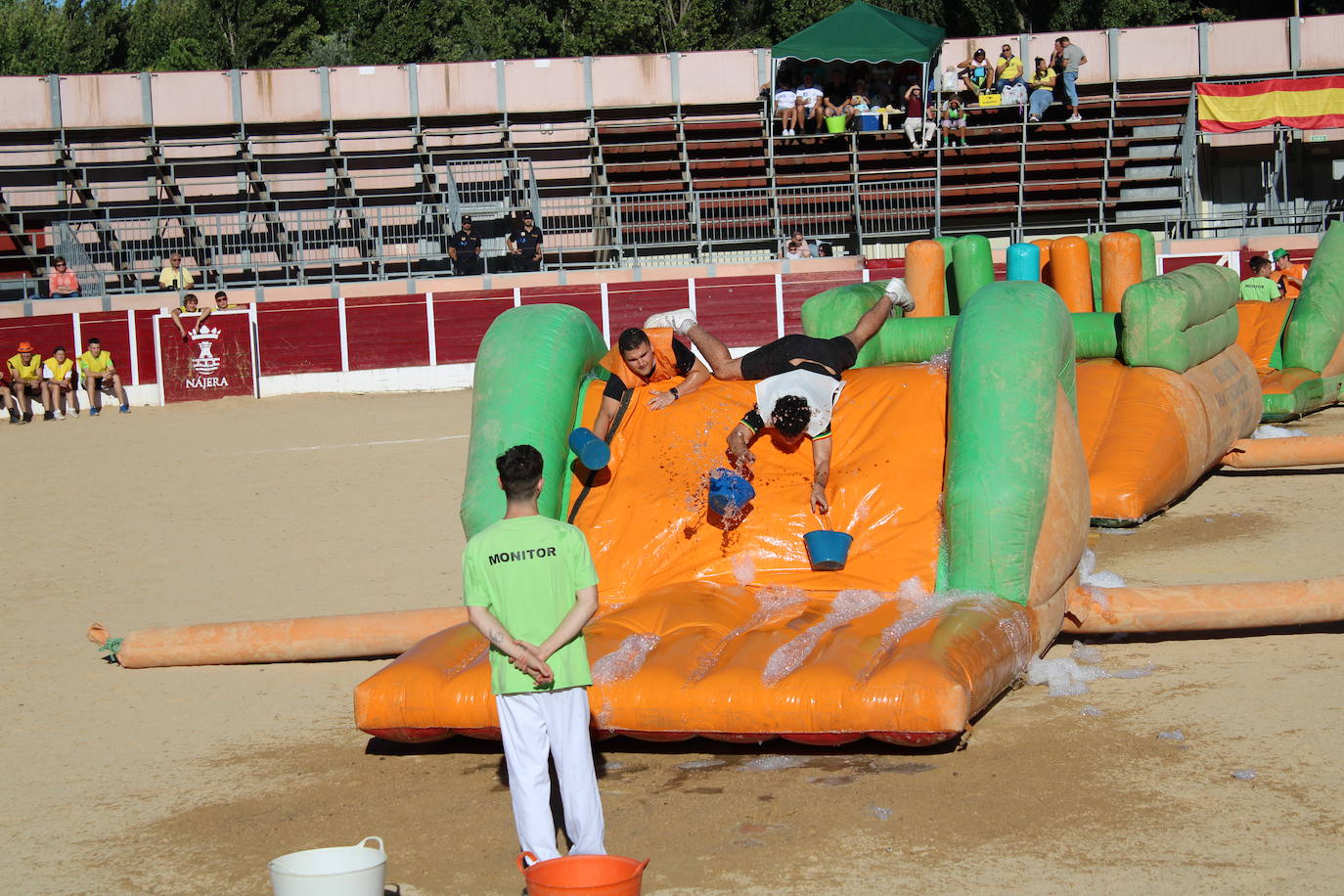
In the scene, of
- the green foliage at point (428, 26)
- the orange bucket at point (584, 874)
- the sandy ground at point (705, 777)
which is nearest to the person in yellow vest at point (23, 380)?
the sandy ground at point (705, 777)

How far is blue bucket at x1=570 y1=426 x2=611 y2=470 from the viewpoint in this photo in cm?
765

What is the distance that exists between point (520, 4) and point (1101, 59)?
21.2 metres

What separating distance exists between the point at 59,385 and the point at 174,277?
9.84 feet

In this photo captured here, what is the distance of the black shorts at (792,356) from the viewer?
806 cm

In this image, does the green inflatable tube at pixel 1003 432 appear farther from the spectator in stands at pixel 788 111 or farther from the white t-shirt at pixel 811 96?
the white t-shirt at pixel 811 96

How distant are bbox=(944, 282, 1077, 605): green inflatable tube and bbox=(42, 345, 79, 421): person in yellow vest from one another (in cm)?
1530

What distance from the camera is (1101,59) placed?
2581 centimetres

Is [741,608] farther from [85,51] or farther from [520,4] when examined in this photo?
[85,51]

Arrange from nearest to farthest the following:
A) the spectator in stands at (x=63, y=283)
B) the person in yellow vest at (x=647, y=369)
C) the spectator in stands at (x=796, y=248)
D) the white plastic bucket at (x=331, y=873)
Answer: the white plastic bucket at (x=331, y=873) < the person in yellow vest at (x=647, y=369) < the spectator in stands at (x=63, y=283) < the spectator in stands at (x=796, y=248)

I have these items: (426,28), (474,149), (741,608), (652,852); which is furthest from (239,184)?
(652,852)

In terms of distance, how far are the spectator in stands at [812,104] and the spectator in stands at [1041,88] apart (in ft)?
11.6

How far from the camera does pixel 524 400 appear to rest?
752cm

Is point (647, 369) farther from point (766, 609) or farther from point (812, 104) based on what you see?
point (812, 104)

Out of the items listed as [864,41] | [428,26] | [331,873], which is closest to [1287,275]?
[864,41]
